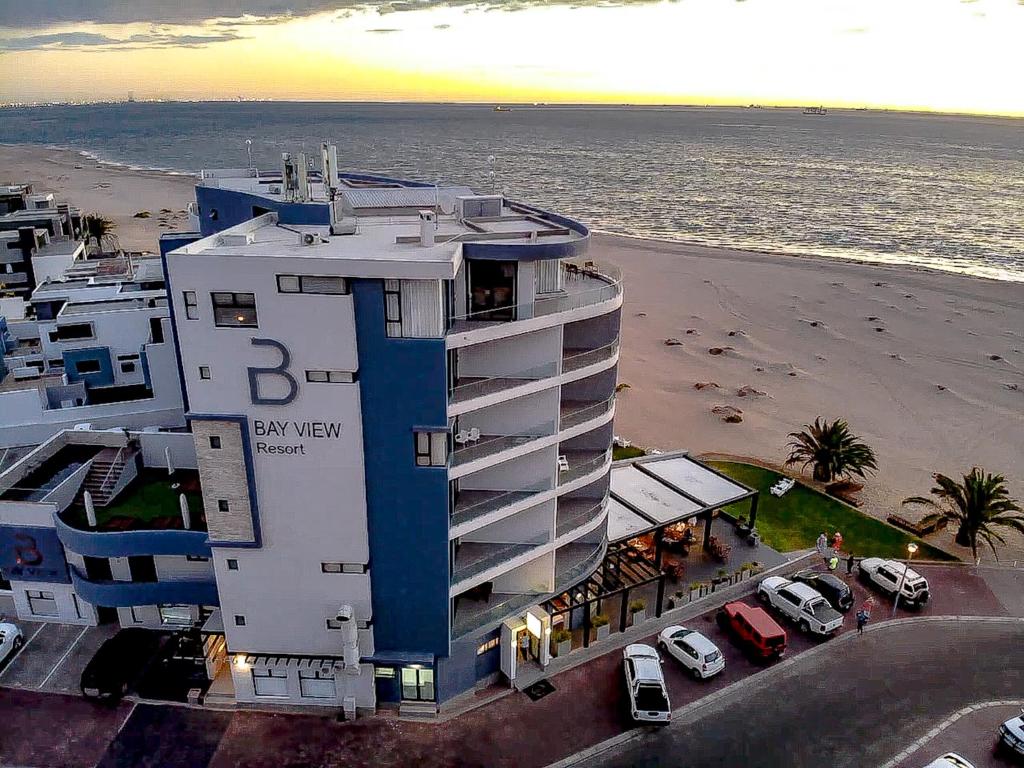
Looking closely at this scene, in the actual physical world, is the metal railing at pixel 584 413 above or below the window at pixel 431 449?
below

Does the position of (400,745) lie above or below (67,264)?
below

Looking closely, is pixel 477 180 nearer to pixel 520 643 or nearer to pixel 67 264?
pixel 67 264

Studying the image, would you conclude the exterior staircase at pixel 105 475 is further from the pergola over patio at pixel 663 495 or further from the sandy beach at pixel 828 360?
the sandy beach at pixel 828 360

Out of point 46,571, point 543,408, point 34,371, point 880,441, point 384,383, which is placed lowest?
point 880,441

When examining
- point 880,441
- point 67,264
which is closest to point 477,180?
point 67,264

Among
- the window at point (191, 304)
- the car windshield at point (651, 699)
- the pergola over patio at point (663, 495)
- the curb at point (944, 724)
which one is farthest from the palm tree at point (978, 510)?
the window at point (191, 304)

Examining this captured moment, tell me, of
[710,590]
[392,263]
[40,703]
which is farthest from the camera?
[710,590]
